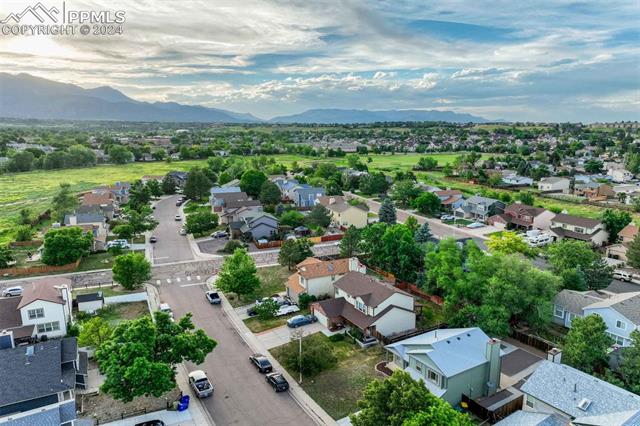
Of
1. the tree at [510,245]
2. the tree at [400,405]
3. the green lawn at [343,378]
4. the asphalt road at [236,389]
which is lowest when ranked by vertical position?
the asphalt road at [236,389]

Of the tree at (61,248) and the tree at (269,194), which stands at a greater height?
the tree at (269,194)

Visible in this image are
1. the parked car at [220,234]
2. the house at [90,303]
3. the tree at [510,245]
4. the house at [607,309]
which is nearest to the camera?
the house at [607,309]

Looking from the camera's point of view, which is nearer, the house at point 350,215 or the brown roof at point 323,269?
the brown roof at point 323,269

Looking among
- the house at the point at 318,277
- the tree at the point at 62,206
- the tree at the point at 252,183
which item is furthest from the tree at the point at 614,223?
the tree at the point at 62,206

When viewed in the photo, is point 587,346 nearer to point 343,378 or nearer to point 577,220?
point 343,378

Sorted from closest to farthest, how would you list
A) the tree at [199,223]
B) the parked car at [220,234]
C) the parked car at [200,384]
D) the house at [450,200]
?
the parked car at [200,384]
the tree at [199,223]
the parked car at [220,234]
the house at [450,200]

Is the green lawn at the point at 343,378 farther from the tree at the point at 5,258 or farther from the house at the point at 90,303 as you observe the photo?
the tree at the point at 5,258

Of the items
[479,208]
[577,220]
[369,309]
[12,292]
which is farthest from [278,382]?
[479,208]
